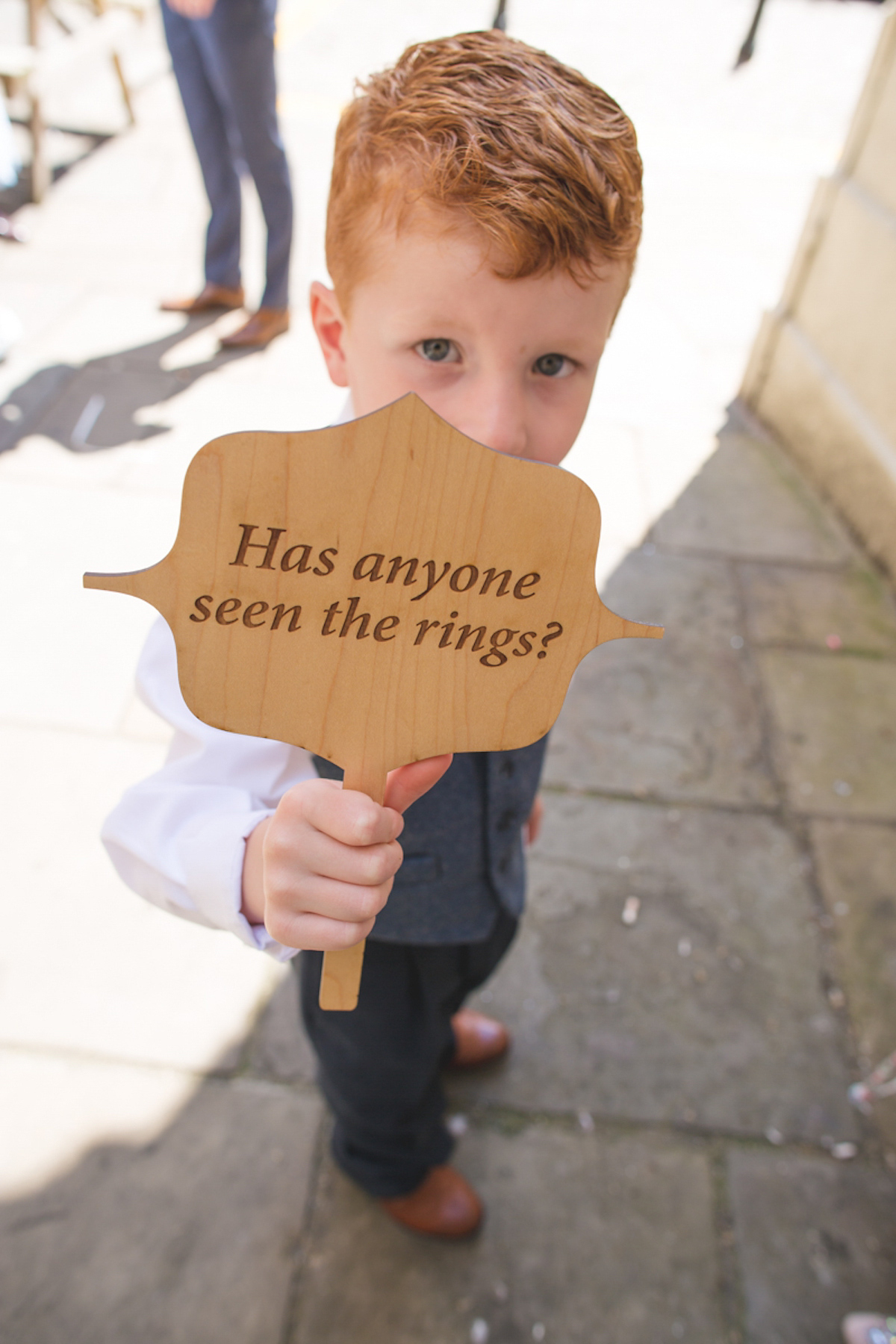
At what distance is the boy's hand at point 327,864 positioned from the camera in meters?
0.70

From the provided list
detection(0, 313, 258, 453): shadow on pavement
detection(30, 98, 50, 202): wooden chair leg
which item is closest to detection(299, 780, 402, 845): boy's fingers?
detection(0, 313, 258, 453): shadow on pavement

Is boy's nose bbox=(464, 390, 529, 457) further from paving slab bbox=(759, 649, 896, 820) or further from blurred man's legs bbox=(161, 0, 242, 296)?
blurred man's legs bbox=(161, 0, 242, 296)

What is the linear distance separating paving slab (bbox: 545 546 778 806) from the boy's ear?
1562 millimetres

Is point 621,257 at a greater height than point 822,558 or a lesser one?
greater

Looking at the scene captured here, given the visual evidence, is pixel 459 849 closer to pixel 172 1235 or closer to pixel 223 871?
pixel 223 871

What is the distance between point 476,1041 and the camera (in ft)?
5.81

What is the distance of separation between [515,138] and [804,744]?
2.09 m

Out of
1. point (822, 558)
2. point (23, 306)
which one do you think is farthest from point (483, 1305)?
point (23, 306)

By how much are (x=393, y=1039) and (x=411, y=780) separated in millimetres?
665

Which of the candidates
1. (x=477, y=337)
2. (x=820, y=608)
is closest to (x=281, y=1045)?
(x=477, y=337)

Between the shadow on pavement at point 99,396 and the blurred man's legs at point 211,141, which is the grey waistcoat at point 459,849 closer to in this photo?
the shadow on pavement at point 99,396

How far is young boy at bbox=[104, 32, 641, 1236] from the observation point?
0.73 m

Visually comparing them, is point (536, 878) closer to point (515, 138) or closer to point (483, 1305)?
point (483, 1305)

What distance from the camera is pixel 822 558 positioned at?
3197 mm
